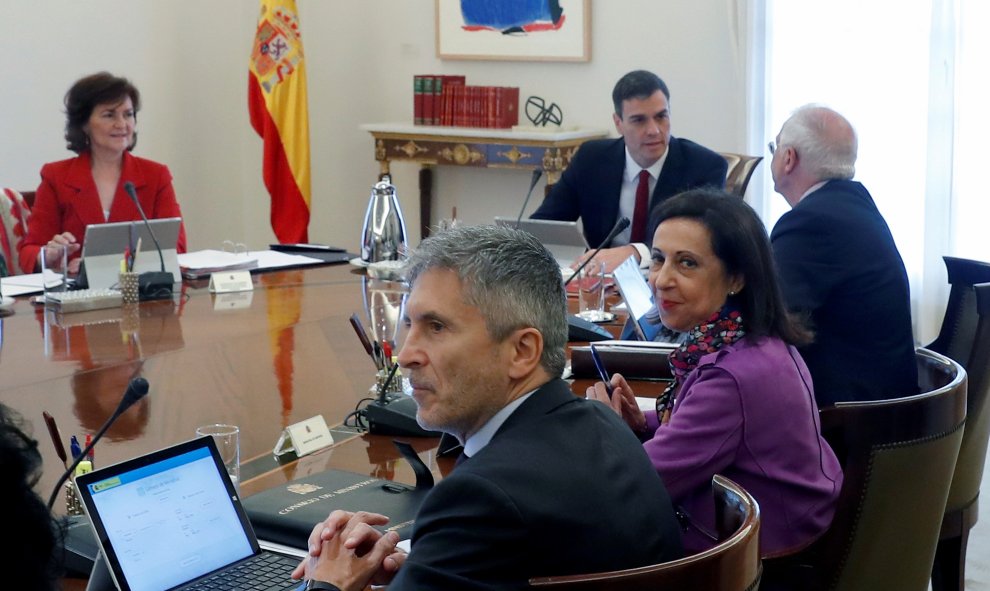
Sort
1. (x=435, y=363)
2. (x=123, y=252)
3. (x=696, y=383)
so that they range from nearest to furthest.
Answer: (x=435, y=363), (x=696, y=383), (x=123, y=252)

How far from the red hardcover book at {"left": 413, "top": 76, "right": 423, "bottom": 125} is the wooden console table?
0.21 ft

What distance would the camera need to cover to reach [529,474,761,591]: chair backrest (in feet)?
4.03

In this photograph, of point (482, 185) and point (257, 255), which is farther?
point (482, 185)

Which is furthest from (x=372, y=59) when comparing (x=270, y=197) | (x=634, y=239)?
(x=634, y=239)

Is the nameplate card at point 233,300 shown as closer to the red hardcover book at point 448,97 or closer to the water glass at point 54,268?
the water glass at point 54,268

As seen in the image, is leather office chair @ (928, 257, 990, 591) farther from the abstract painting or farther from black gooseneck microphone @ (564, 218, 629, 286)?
the abstract painting

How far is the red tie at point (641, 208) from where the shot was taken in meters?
4.21

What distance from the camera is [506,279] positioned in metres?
1.47

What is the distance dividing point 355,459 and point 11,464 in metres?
1.26

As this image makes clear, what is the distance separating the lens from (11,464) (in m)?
0.86

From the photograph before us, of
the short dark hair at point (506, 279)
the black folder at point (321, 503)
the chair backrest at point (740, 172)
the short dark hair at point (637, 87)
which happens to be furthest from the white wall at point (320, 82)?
the short dark hair at point (506, 279)

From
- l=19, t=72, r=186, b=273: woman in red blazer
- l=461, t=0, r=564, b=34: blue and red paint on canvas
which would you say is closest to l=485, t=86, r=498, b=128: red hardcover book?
l=461, t=0, r=564, b=34: blue and red paint on canvas

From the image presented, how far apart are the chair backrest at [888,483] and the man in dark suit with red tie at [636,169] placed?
2.14 meters

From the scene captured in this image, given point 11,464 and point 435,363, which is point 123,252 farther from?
point 11,464
